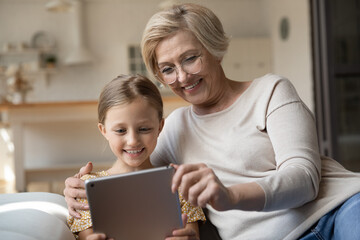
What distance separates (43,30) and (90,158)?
7.46 ft

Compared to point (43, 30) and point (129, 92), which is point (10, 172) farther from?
point (129, 92)

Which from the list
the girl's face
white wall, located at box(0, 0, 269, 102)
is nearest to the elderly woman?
the girl's face

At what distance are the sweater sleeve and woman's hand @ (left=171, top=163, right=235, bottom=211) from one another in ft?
0.38

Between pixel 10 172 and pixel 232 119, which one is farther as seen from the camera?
pixel 10 172

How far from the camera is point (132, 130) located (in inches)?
45.8

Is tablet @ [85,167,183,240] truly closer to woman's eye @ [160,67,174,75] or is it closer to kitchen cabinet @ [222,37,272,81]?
woman's eye @ [160,67,174,75]

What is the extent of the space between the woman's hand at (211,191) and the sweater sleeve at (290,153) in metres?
0.04

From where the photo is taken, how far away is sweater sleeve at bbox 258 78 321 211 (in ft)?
2.92

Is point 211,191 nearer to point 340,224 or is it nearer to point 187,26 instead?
point 340,224

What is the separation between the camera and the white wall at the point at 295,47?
5.30 meters

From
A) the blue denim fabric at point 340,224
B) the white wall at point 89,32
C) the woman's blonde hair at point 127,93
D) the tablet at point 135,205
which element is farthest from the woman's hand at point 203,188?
the white wall at point 89,32

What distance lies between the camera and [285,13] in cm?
609

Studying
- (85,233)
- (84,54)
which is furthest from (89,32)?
(85,233)

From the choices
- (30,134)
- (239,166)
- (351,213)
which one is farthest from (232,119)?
(30,134)
